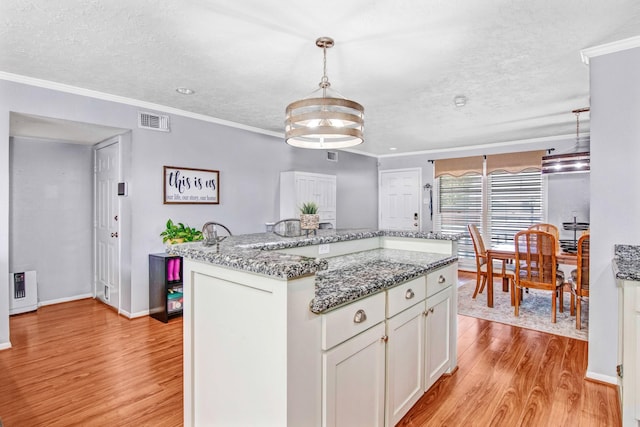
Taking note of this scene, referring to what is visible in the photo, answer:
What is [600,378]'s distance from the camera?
2400mm

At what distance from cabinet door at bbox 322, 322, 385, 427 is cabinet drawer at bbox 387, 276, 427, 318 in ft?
0.43

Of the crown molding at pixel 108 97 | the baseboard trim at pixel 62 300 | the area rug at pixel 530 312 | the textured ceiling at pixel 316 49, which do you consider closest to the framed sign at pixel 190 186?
the crown molding at pixel 108 97

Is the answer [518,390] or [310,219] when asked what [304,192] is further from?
[518,390]

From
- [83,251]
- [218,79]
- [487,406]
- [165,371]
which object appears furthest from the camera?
[83,251]

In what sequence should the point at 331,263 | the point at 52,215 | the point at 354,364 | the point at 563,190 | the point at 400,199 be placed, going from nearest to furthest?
1. the point at 354,364
2. the point at 331,263
3. the point at 52,215
4. the point at 563,190
5. the point at 400,199

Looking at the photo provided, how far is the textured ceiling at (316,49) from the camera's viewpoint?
6.48 ft

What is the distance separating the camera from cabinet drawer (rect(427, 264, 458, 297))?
7.10 ft

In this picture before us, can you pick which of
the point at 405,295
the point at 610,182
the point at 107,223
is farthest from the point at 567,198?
the point at 107,223

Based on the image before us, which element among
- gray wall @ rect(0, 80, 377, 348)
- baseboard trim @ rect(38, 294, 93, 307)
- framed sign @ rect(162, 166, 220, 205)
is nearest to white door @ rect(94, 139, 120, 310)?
baseboard trim @ rect(38, 294, 93, 307)

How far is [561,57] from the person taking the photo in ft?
8.52

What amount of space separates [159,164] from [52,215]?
6.04 feet

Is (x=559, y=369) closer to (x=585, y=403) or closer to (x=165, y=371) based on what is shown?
(x=585, y=403)

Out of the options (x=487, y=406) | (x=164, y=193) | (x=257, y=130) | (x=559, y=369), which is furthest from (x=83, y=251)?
(x=559, y=369)

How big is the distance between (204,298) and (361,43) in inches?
78.3
